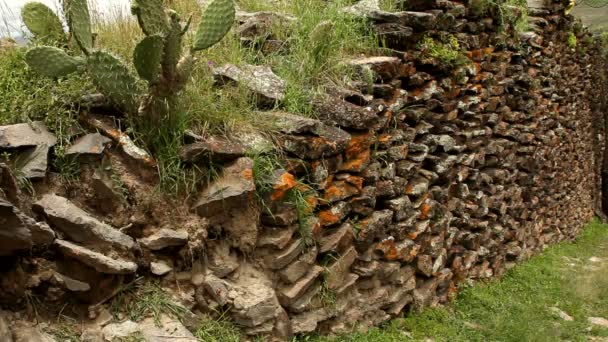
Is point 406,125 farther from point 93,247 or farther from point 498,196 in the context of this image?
point 93,247

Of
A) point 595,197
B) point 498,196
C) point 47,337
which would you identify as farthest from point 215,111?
point 595,197

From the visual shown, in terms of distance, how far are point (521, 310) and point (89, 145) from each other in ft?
14.7

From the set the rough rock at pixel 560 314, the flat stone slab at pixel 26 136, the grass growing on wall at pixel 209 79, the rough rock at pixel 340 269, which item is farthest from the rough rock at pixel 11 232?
the rough rock at pixel 560 314

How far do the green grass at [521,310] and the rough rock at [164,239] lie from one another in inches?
44.0

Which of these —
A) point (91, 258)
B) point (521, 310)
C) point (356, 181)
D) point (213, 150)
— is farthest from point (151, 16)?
point (521, 310)

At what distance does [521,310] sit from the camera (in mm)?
5770

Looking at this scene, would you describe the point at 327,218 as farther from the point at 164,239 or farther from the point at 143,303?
the point at 143,303

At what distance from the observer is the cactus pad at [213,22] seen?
3.47 meters

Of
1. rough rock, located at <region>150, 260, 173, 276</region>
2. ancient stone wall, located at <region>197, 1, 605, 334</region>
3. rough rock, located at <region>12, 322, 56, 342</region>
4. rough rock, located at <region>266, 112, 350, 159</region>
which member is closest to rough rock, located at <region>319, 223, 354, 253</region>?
ancient stone wall, located at <region>197, 1, 605, 334</region>

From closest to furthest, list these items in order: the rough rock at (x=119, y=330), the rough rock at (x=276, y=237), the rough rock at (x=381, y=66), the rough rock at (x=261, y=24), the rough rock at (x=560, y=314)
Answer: the rough rock at (x=119, y=330), the rough rock at (x=276, y=237), the rough rock at (x=381, y=66), the rough rock at (x=261, y=24), the rough rock at (x=560, y=314)

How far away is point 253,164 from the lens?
3.49m

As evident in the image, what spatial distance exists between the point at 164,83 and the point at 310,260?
141 cm

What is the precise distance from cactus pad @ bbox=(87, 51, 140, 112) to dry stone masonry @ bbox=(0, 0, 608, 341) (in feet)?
0.60

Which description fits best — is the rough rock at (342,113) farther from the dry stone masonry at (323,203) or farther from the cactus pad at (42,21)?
the cactus pad at (42,21)
